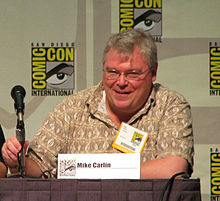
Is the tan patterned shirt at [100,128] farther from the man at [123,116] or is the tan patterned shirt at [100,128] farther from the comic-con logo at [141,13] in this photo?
the comic-con logo at [141,13]

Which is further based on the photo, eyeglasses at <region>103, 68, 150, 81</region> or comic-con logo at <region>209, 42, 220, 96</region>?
comic-con logo at <region>209, 42, 220, 96</region>

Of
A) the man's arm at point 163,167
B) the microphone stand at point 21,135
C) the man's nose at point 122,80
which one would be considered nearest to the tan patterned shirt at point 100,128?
the man's arm at point 163,167

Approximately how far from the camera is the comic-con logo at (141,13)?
3369 mm

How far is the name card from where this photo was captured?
1.69 meters

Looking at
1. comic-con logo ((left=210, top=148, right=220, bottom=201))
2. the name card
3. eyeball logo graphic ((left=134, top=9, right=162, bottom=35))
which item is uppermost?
eyeball logo graphic ((left=134, top=9, right=162, bottom=35))

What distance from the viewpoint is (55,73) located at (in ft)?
Result: 11.1

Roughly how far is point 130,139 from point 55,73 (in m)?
1.12

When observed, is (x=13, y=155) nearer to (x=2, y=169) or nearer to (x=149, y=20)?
(x=2, y=169)

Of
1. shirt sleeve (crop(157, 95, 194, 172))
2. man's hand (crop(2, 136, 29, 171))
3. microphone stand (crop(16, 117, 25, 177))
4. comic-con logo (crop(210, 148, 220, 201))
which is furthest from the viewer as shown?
comic-con logo (crop(210, 148, 220, 201))

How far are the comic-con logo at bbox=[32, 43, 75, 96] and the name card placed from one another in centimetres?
169

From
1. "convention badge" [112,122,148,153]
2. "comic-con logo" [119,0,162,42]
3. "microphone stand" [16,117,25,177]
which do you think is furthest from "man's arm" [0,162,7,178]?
"comic-con logo" [119,0,162,42]

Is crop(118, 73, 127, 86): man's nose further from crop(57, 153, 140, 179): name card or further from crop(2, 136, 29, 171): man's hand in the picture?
crop(57, 153, 140, 179): name card

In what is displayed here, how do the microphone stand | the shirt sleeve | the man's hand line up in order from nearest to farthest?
the microphone stand, the man's hand, the shirt sleeve

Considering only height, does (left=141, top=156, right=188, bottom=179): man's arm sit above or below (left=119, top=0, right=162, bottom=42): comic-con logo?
below
